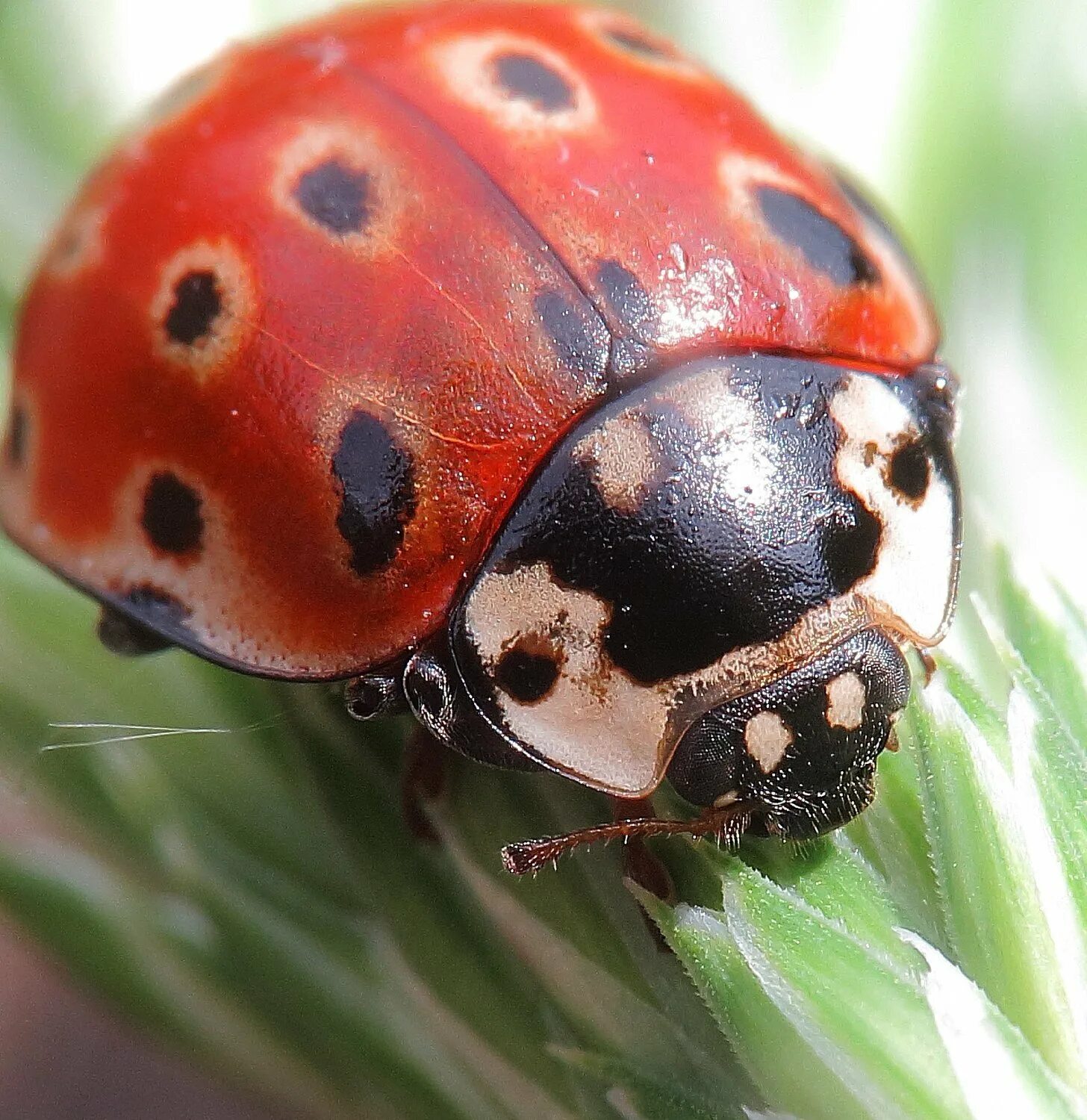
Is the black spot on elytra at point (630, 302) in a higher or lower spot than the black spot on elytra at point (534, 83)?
lower

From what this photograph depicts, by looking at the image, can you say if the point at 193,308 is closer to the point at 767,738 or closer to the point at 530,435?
the point at 530,435

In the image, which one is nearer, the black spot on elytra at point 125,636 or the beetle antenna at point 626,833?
the beetle antenna at point 626,833

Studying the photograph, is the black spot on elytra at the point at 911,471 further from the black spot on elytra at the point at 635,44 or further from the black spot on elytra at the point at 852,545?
the black spot on elytra at the point at 635,44

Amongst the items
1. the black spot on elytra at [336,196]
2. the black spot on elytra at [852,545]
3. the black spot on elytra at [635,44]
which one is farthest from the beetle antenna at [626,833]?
the black spot on elytra at [635,44]

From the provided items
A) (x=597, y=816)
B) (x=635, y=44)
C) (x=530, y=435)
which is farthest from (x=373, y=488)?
(x=635, y=44)

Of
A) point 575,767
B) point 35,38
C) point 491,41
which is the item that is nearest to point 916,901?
point 575,767

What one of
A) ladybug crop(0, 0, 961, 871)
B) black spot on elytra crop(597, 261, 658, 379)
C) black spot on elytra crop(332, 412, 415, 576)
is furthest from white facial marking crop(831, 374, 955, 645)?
black spot on elytra crop(332, 412, 415, 576)

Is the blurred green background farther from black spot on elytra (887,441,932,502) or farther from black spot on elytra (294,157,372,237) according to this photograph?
black spot on elytra (294,157,372,237)
